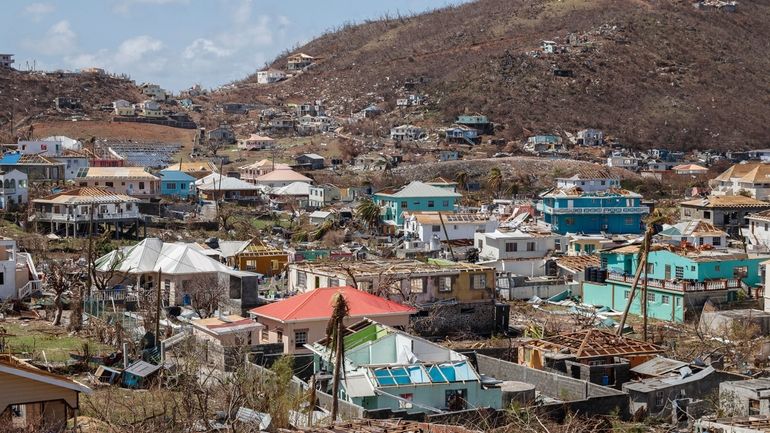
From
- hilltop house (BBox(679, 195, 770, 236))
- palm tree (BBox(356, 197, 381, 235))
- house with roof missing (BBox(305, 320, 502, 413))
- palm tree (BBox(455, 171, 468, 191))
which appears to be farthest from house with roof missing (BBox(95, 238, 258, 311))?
palm tree (BBox(455, 171, 468, 191))

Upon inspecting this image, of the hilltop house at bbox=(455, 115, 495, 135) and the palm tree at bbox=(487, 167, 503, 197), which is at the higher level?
the hilltop house at bbox=(455, 115, 495, 135)

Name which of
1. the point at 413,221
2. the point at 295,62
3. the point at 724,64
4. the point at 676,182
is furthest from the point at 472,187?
the point at 295,62

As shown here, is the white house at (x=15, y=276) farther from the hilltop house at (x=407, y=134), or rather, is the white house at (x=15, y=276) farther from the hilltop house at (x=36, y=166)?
the hilltop house at (x=407, y=134)

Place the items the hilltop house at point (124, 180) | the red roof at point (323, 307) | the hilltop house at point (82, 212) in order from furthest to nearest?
the hilltop house at point (124, 180)
the hilltop house at point (82, 212)
the red roof at point (323, 307)

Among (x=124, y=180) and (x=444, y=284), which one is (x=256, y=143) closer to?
(x=124, y=180)

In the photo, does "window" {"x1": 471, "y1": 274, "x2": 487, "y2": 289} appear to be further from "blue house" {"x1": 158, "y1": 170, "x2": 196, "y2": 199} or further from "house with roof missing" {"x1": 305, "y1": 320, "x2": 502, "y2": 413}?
"blue house" {"x1": 158, "y1": 170, "x2": 196, "y2": 199}

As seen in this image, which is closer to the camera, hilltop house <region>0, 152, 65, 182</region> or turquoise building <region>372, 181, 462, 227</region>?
turquoise building <region>372, 181, 462, 227</region>

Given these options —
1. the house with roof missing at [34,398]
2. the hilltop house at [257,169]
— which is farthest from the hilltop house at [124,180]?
the house with roof missing at [34,398]

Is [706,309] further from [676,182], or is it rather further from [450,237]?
[676,182]
